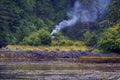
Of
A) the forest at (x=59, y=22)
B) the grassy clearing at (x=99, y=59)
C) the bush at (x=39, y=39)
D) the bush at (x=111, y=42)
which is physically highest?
the forest at (x=59, y=22)

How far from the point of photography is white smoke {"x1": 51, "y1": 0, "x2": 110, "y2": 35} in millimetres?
99812

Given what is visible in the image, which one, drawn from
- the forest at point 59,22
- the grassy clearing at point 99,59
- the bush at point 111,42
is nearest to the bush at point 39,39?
the forest at point 59,22

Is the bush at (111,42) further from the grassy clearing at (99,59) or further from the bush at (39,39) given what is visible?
the bush at (39,39)

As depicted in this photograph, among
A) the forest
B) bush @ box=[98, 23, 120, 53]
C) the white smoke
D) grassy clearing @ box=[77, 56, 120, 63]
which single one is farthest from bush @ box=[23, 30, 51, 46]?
grassy clearing @ box=[77, 56, 120, 63]

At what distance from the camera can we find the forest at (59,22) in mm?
82006

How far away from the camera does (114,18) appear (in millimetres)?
83750

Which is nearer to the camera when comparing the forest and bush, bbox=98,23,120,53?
bush, bbox=98,23,120,53

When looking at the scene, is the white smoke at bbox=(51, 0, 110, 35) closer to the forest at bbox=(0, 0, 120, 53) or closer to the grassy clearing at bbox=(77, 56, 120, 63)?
the forest at bbox=(0, 0, 120, 53)

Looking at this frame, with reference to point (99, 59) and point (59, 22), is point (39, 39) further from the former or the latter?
point (59, 22)

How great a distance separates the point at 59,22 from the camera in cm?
10450

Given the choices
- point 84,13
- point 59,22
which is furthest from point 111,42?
point 59,22

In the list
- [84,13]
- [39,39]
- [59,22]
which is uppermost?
[84,13]

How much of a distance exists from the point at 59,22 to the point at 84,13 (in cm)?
541

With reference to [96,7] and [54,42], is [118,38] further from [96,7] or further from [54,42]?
[96,7]
